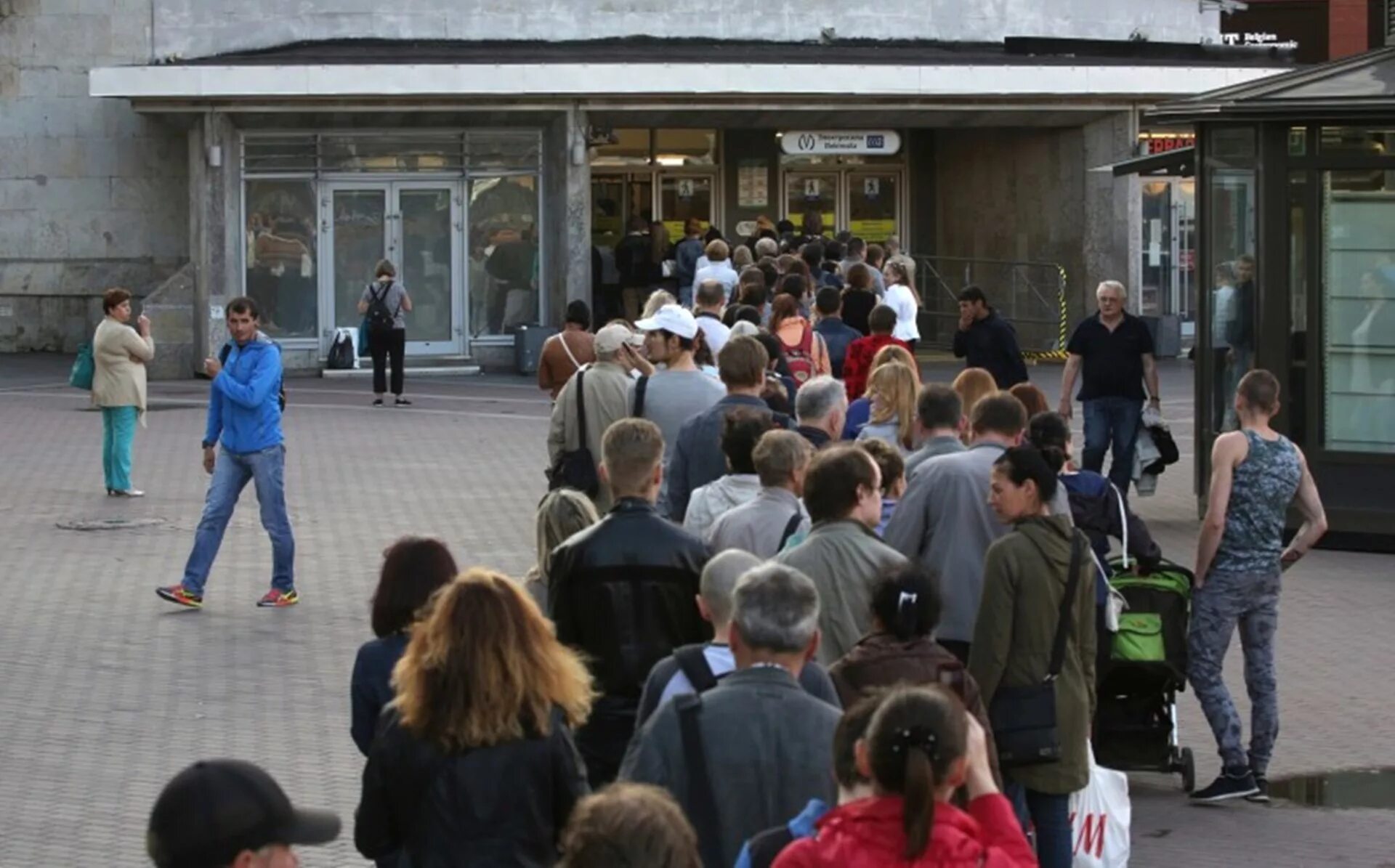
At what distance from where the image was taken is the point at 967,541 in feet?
26.8

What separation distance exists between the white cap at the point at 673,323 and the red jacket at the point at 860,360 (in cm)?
331

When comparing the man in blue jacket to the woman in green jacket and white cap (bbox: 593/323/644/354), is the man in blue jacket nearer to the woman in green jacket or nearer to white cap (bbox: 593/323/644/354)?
white cap (bbox: 593/323/644/354)

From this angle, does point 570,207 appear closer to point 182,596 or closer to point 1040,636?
point 182,596

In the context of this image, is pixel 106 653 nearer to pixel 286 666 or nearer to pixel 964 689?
pixel 286 666

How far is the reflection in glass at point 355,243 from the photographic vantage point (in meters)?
30.2

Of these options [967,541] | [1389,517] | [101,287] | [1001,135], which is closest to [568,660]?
[967,541]

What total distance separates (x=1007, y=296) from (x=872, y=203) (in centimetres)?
330

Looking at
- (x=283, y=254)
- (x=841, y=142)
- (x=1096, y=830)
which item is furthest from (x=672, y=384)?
(x=841, y=142)

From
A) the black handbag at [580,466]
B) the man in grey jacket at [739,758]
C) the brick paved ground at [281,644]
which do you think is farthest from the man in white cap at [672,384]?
the man in grey jacket at [739,758]

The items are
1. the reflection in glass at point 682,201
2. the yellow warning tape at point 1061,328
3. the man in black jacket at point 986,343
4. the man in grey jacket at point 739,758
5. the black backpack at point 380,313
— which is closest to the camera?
the man in grey jacket at point 739,758

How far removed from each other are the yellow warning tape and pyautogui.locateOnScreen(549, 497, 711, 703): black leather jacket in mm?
25783

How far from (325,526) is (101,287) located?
15.7 metres

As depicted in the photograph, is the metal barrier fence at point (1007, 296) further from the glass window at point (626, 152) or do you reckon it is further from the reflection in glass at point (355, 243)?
the reflection in glass at point (355, 243)

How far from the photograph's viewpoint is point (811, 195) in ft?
119
